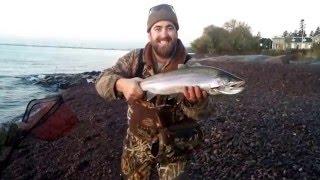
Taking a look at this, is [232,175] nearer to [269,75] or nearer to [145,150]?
[145,150]

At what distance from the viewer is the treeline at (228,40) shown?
71500 mm

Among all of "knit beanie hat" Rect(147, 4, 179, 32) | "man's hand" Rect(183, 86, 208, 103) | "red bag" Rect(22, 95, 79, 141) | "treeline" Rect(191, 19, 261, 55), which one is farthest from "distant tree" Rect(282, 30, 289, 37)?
"man's hand" Rect(183, 86, 208, 103)

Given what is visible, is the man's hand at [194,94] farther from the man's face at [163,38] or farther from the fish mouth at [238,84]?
the man's face at [163,38]

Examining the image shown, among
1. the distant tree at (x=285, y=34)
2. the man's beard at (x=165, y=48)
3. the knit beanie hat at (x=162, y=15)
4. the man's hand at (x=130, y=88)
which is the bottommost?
the distant tree at (x=285, y=34)

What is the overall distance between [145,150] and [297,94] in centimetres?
1781

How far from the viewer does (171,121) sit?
15.9 ft

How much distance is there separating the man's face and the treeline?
65963 mm

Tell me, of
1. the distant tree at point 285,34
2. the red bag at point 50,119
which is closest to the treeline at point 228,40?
the distant tree at point 285,34

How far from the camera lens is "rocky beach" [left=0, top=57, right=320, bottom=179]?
877cm

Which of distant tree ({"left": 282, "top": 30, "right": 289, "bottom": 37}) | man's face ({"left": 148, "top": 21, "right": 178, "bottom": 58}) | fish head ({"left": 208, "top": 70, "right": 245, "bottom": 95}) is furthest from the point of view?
distant tree ({"left": 282, "top": 30, "right": 289, "bottom": 37})

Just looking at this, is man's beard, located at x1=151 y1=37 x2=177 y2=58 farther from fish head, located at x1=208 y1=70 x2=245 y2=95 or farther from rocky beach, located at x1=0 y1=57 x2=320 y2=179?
rocky beach, located at x1=0 y1=57 x2=320 y2=179

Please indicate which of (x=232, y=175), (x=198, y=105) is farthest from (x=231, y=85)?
(x=232, y=175)

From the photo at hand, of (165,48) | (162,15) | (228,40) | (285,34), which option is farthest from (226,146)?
(285,34)

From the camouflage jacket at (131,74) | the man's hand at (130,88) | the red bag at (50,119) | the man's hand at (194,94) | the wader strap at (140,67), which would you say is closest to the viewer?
the man's hand at (194,94)
